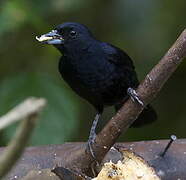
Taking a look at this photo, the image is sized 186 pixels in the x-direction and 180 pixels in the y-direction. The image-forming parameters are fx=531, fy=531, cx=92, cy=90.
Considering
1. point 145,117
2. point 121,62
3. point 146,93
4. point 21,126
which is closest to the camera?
point 21,126

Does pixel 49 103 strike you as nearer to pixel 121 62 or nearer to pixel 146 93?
pixel 121 62

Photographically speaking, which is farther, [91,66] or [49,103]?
[49,103]

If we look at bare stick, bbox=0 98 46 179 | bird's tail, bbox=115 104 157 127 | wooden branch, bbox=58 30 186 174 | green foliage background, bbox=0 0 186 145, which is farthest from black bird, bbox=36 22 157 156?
bare stick, bbox=0 98 46 179

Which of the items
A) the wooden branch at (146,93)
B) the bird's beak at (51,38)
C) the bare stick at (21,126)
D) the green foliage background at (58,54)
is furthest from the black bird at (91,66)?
the bare stick at (21,126)

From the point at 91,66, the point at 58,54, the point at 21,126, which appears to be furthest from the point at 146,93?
the point at 58,54

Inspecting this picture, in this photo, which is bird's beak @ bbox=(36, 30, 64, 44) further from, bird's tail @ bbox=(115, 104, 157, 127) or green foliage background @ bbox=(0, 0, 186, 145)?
bird's tail @ bbox=(115, 104, 157, 127)

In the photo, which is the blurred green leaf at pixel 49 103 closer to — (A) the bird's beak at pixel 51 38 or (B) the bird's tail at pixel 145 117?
(B) the bird's tail at pixel 145 117

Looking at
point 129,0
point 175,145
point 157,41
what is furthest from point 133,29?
point 175,145

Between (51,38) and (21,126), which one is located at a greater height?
(21,126)
